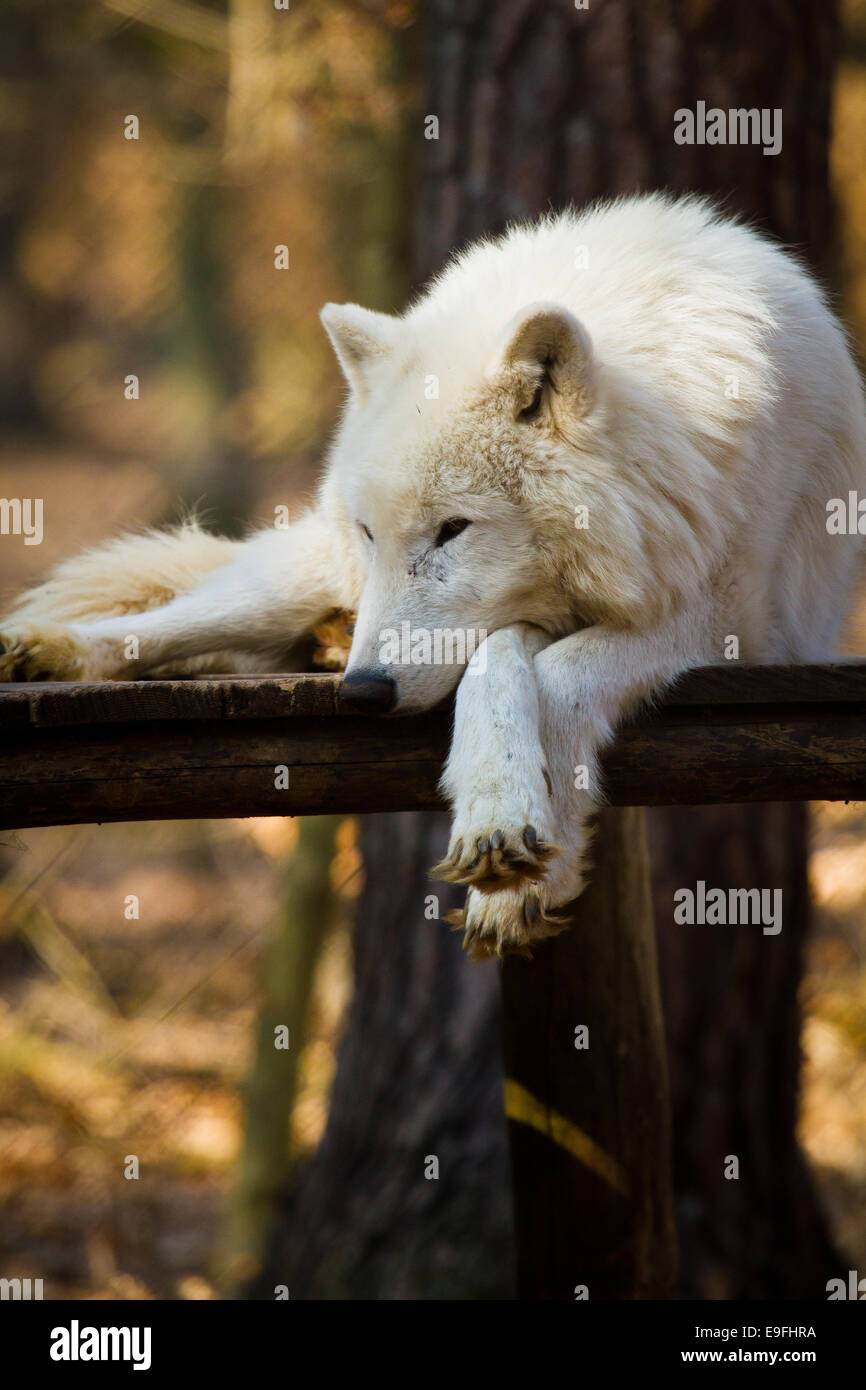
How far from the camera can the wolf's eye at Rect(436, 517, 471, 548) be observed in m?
2.30

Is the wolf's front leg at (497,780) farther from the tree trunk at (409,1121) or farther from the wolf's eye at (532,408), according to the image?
the tree trunk at (409,1121)

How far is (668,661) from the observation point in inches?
91.8

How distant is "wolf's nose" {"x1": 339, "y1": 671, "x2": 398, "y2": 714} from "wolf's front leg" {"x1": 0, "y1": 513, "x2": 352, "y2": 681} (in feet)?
2.27

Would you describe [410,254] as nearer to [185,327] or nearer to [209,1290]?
[185,327]

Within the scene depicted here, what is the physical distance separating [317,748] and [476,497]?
585mm

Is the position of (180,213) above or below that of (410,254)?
above

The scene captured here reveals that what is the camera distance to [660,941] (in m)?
4.13

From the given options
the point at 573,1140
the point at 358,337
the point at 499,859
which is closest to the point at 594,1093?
the point at 573,1140

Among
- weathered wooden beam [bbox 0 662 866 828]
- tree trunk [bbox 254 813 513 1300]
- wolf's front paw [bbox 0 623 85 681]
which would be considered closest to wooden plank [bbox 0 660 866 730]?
weathered wooden beam [bbox 0 662 866 828]

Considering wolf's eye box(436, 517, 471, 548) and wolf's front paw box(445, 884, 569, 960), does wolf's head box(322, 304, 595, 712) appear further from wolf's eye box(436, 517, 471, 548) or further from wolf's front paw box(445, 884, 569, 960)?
wolf's front paw box(445, 884, 569, 960)

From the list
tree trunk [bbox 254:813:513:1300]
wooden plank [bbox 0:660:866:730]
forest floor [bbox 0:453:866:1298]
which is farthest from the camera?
forest floor [bbox 0:453:866:1298]

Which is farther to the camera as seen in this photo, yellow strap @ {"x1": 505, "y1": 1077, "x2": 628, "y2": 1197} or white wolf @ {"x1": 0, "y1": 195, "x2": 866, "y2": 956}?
A: yellow strap @ {"x1": 505, "y1": 1077, "x2": 628, "y2": 1197}

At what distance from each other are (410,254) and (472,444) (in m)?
2.85
